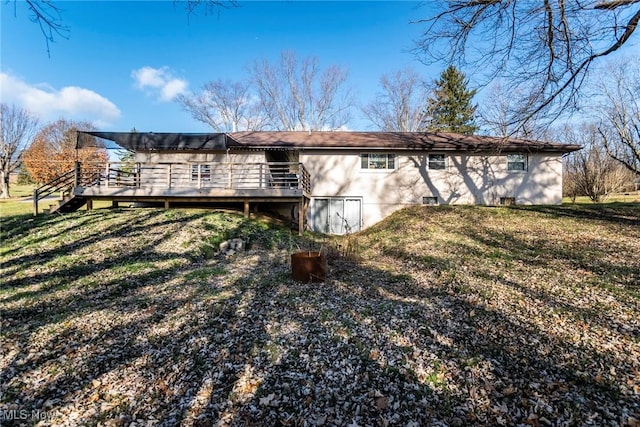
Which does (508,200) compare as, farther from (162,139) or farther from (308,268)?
(162,139)

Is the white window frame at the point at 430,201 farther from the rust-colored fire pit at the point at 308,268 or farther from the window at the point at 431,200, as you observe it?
the rust-colored fire pit at the point at 308,268

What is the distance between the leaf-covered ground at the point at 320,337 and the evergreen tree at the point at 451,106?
1021 inches

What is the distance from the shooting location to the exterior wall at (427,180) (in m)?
14.9

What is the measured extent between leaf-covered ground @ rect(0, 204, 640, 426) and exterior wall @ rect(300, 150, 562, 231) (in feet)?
21.6

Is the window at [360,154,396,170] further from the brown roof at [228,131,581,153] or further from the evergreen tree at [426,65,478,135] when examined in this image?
the evergreen tree at [426,65,478,135]

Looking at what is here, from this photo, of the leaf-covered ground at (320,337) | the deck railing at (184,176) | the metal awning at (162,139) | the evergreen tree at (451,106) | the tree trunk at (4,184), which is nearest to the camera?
the leaf-covered ground at (320,337)

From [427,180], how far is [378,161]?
8.60ft

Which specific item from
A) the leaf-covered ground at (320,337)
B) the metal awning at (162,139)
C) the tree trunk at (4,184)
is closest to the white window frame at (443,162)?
the leaf-covered ground at (320,337)

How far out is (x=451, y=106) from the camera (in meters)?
32.0

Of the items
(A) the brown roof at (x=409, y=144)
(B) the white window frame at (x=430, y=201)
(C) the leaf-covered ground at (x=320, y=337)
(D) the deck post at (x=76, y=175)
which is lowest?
(C) the leaf-covered ground at (x=320, y=337)

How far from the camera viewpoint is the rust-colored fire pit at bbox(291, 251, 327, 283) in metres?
6.45

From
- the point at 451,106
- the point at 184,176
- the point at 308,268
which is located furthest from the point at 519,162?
the point at 451,106

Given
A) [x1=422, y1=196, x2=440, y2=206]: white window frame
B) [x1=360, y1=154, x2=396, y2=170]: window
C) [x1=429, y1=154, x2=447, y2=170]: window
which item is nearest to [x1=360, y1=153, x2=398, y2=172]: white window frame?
[x1=360, y1=154, x2=396, y2=170]: window

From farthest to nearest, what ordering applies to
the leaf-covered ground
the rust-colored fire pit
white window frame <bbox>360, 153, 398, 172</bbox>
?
white window frame <bbox>360, 153, 398, 172</bbox> < the rust-colored fire pit < the leaf-covered ground
